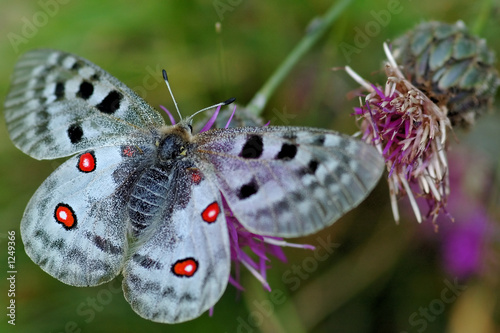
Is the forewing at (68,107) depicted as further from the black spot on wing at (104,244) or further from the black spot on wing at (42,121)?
the black spot on wing at (104,244)

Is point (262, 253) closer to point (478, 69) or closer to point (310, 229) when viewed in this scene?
point (310, 229)

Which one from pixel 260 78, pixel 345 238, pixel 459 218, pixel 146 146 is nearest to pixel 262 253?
pixel 146 146

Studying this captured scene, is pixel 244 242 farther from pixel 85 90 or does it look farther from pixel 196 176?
pixel 85 90

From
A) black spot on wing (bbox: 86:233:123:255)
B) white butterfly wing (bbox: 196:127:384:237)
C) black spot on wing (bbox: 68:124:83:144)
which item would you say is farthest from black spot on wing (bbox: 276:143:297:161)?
black spot on wing (bbox: 68:124:83:144)

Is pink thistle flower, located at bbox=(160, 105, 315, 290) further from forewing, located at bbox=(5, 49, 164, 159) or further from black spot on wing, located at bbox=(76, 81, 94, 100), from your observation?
black spot on wing, located at bbox=(76, 81, 94, 100)

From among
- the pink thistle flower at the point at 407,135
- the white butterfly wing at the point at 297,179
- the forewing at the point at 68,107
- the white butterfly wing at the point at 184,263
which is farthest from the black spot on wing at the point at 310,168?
the forewing at the point at 68,107
